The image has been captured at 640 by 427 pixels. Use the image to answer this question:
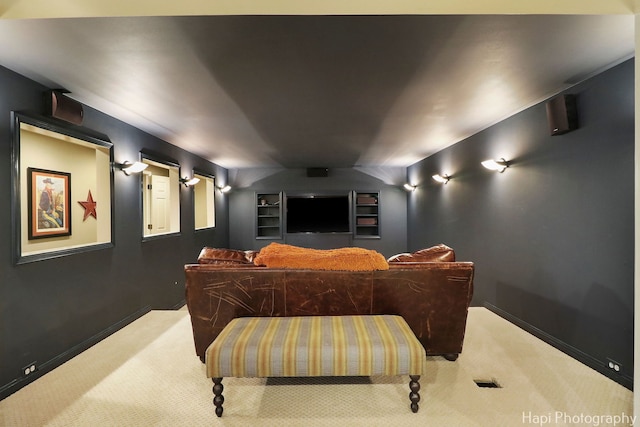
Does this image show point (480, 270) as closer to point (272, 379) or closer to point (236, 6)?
point (272, 379)

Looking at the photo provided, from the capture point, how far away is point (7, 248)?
211cm

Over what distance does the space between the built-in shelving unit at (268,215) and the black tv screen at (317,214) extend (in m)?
0.34

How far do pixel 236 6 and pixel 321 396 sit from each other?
91.4 inches

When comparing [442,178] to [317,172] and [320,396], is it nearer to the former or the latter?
[317,172]

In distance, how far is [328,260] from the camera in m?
2.36

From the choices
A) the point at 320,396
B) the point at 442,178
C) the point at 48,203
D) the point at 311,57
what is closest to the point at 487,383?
the point at 320,396

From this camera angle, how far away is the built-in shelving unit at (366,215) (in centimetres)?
732

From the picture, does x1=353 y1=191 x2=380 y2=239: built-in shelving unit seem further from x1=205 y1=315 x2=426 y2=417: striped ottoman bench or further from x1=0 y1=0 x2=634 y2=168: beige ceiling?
x1=205 y1=315 x2=426 y2=417: striped ottoman bench

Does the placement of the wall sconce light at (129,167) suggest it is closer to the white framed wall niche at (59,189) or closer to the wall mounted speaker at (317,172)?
the white framed wall niche at (59,189)

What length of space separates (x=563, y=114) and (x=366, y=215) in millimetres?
5024

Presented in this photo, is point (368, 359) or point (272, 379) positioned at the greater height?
point (368, 359)

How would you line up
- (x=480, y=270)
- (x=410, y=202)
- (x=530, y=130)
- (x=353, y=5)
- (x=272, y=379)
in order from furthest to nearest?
(x=410, y=202) < (x=480, y=270) < (x=530, y=130) < (x=272, y=379) < (x=353, y=5)

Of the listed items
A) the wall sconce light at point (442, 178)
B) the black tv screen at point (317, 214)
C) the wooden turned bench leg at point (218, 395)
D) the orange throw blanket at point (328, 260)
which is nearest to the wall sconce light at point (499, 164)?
the wall sconce light at point (442, 178)

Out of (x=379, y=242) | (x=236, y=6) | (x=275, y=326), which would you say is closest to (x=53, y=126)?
(x=236, y=6)
